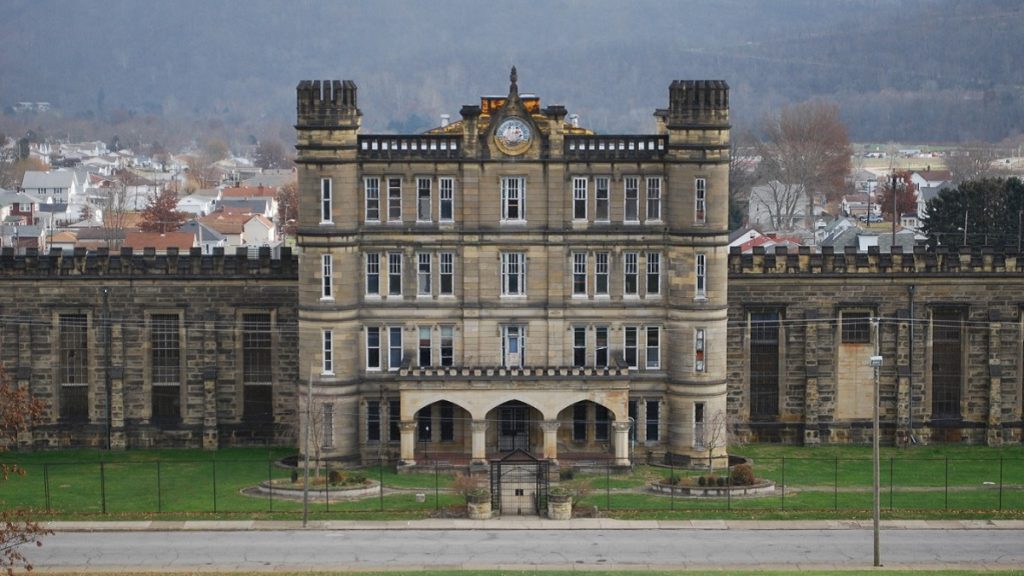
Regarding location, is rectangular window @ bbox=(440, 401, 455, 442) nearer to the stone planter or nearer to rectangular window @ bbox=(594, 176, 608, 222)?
rectangular window @ bbox=(594, 176, 608, 222)

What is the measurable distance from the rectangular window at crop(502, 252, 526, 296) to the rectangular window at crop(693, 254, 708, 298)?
7.14 meters

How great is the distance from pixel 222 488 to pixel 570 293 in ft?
54.7

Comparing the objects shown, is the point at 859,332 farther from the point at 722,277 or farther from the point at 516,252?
the point at 516,252

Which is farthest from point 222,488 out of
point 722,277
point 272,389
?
point 722,277

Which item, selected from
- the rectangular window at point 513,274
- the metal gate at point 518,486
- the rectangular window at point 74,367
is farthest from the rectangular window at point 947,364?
the rectangular window at point 74,367

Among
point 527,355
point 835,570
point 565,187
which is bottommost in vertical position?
point 835,570

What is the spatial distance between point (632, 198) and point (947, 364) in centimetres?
1704

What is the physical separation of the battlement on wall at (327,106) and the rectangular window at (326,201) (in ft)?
7.68

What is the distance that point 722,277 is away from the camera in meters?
84.8

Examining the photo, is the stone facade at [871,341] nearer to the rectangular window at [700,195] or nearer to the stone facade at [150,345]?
the rectangular window at [700,195]

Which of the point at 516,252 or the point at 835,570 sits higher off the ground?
the point at 516,252

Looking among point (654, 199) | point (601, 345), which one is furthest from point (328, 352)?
point (654, 199)

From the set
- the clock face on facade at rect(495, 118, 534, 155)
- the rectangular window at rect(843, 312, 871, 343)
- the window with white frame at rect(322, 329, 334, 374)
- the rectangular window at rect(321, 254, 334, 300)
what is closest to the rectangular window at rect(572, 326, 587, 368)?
the clock face on facade at rect(495, 118, 534, 155)

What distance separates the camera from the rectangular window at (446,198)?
8506 centimetres
